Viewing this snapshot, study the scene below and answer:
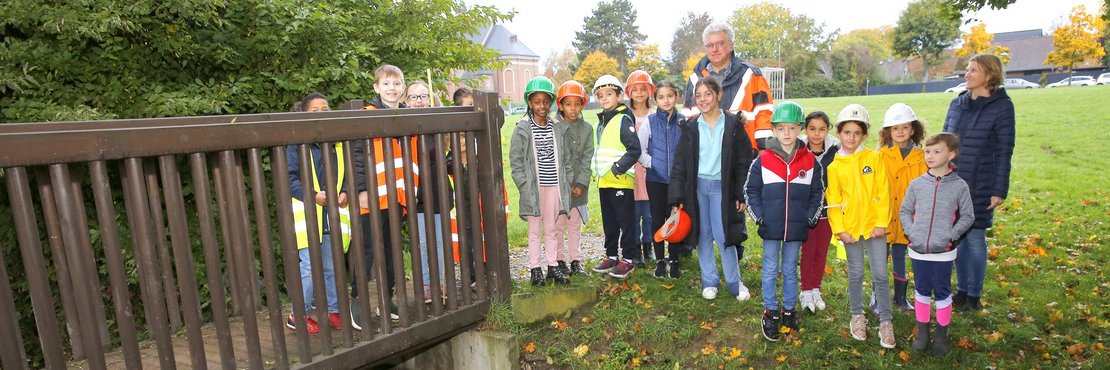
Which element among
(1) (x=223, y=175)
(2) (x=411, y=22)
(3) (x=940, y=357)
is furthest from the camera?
(2) (x=411, y=22)

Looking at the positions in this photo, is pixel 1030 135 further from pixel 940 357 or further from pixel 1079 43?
pixel 1079 43

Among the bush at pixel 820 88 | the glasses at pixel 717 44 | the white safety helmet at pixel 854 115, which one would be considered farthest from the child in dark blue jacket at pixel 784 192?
the bush at pixel 820 88

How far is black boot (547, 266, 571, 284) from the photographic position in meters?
5.21

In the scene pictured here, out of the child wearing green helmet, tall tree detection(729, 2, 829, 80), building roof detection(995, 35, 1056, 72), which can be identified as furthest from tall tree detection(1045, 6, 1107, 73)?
the child wearing green helmet

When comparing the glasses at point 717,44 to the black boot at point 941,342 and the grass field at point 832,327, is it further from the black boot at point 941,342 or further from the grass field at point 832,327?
the black boot at point 941,342

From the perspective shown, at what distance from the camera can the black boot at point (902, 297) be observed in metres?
4.80

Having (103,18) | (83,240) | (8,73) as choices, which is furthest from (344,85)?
(83,240)

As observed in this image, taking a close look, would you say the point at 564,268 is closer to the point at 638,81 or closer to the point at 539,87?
the point at 539,87

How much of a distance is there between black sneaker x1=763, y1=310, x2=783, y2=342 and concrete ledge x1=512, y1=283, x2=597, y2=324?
1.23 metres

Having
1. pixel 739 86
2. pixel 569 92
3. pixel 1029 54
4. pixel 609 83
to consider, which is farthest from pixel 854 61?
pixel 569 92

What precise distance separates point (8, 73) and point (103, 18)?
0.75m

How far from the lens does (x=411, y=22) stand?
21.6 feet

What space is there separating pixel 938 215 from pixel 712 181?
140 centimetres

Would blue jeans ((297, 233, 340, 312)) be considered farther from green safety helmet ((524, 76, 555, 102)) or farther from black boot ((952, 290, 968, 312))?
black boot ((952, 290, 968, 312))
